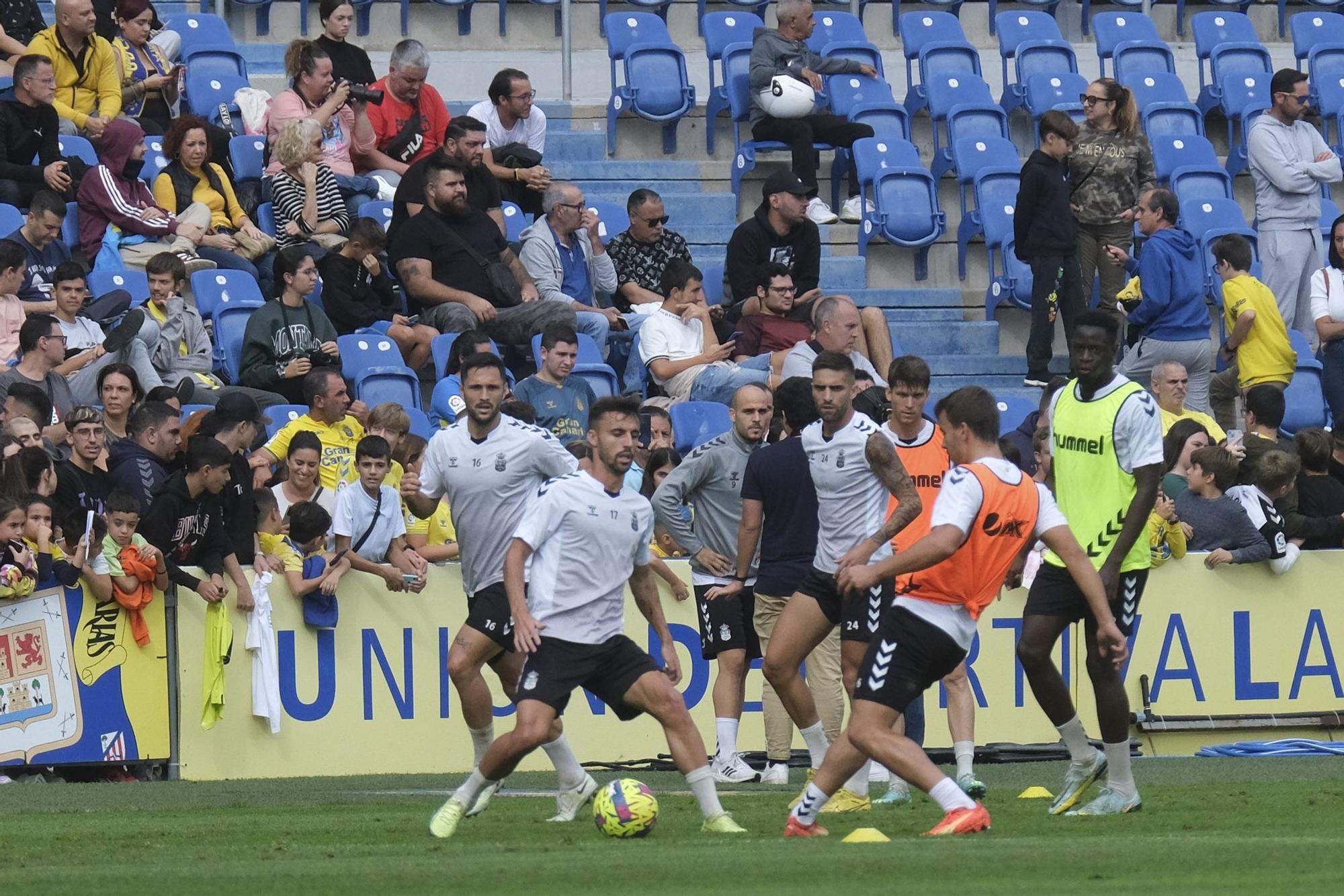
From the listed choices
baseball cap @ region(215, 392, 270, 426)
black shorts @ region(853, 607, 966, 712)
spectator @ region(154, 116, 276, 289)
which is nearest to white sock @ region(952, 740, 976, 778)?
black shorts @ region(853, 607, 966, 712)

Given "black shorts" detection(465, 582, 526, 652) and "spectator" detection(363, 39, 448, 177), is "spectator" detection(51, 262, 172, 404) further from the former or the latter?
"black shorts" detection(465, 582, 526, 652)

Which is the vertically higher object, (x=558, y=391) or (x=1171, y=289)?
(x=1171, y=289)

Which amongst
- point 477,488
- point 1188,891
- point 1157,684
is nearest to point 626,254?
point 1157,684

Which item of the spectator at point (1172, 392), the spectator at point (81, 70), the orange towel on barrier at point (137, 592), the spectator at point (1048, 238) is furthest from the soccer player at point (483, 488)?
the spectator at point (1048, 238)

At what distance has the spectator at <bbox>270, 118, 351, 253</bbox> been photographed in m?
15.9

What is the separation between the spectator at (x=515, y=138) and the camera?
17.2m

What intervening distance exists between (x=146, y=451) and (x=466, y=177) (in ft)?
14.6

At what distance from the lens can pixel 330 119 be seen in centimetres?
1680

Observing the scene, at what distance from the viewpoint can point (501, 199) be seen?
17.1 meters

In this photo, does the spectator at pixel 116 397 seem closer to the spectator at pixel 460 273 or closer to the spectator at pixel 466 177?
the spectator at pixel 460 273

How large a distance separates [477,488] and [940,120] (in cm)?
1052

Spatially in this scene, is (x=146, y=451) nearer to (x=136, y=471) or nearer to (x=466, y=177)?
(x=136, y=471)

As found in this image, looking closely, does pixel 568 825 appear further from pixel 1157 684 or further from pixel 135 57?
pixel 135 57

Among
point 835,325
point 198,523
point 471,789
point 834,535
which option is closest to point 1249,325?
point 835,325
